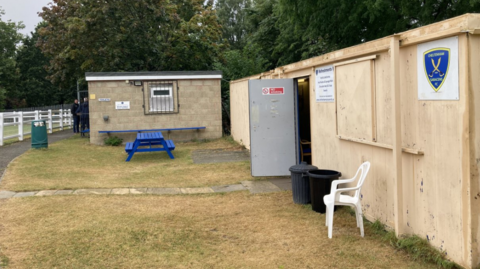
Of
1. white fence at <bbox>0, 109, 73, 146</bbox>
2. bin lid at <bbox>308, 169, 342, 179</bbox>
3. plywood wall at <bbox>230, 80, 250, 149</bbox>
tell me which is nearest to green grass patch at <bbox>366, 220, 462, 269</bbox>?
bin lid at <bbox>308, 169, 342, 179</bbox>

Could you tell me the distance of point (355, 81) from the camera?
5.79m

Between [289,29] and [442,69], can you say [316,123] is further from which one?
[289,29]

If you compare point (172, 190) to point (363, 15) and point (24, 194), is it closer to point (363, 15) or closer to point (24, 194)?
point (24, 194)

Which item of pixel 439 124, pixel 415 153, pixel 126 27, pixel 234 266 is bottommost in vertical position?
pixel 234 266

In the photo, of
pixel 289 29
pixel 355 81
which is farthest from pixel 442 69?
pixel 289 29

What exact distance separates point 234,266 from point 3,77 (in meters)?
51.6

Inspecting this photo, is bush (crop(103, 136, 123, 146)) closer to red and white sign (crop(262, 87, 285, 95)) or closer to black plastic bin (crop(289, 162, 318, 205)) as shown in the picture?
red and white sign (crop(262, 87, 285, 95))

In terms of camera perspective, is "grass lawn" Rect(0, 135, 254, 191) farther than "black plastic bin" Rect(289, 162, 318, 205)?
Yes

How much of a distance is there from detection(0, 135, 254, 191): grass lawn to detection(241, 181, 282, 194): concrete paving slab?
38 centimetres

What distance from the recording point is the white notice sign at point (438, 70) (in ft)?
12.8

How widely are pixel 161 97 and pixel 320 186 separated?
10.9 m

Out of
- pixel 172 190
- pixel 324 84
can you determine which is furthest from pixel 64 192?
pixel 324 84

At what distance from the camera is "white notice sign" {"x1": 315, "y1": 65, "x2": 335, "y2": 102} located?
264 inches

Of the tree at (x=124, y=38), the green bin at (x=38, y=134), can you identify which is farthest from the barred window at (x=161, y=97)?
the tree at (x=124, y=38)
